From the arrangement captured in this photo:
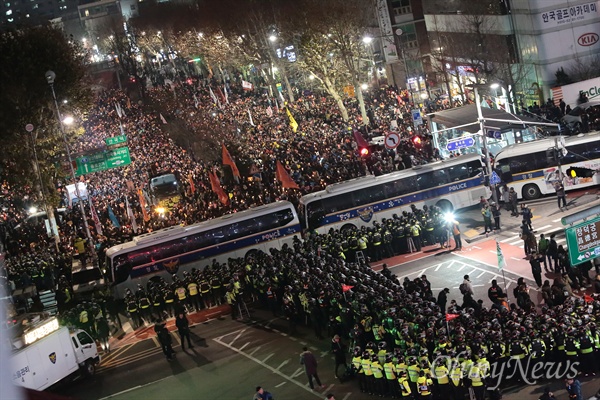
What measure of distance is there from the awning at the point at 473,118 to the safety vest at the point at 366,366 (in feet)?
62.5

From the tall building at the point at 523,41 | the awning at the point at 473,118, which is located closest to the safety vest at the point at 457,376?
the awning at the point at 473,118

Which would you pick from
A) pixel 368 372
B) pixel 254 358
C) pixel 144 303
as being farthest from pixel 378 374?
pixel 144 303

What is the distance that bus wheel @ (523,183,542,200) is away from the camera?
36.7m

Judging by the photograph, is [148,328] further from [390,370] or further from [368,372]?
[390,370]

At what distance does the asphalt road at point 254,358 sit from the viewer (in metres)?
21.0

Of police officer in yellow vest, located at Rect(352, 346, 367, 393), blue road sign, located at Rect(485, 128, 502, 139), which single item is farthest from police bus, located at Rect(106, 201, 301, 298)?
police officer in yellow vest, located at Rect(352, 346, 367, 393)

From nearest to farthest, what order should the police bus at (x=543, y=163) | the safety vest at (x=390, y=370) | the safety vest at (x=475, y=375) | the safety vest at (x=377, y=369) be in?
the safety vest at (x=475, y=375)
the safety vest at (x=390, y=370)
the safety vest at (x=377, y=369)
the police bus at (x=543, y=163)

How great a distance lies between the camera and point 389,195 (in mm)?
36125

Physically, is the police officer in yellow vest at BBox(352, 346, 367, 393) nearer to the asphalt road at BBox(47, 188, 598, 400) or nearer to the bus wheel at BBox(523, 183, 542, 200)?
the asphalt road at BBox(47, 188, 598, 400)

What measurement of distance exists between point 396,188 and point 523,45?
19.5 meters

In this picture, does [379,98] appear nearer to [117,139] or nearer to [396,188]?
[117,139]

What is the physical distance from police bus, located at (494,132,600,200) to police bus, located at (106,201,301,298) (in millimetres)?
10153

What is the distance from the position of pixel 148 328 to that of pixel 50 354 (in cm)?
688

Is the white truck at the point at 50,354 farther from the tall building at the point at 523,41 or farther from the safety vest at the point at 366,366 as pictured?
the tall building at the point at 523,41
